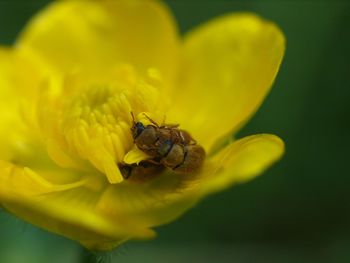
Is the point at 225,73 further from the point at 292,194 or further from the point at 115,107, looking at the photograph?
the point at 292,194

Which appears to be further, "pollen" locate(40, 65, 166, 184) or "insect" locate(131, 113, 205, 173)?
"pollen" locate(40, 65, 166, 184)

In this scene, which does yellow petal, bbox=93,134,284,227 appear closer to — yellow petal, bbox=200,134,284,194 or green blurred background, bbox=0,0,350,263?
yellow petal, bbox=200,134,284,194

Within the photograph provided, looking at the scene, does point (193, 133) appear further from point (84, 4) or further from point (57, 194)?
point (84, 4)

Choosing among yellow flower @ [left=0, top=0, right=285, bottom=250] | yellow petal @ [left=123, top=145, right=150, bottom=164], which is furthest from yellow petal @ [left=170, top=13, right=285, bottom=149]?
yellow petal @ [left=123, top=145, right=150, bottom=164]

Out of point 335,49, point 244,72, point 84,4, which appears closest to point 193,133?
point 244,72

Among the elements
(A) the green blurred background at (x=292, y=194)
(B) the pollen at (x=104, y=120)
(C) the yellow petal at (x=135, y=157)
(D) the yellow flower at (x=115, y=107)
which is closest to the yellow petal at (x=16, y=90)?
(D) the yellow flower at (x=115, y=107)
